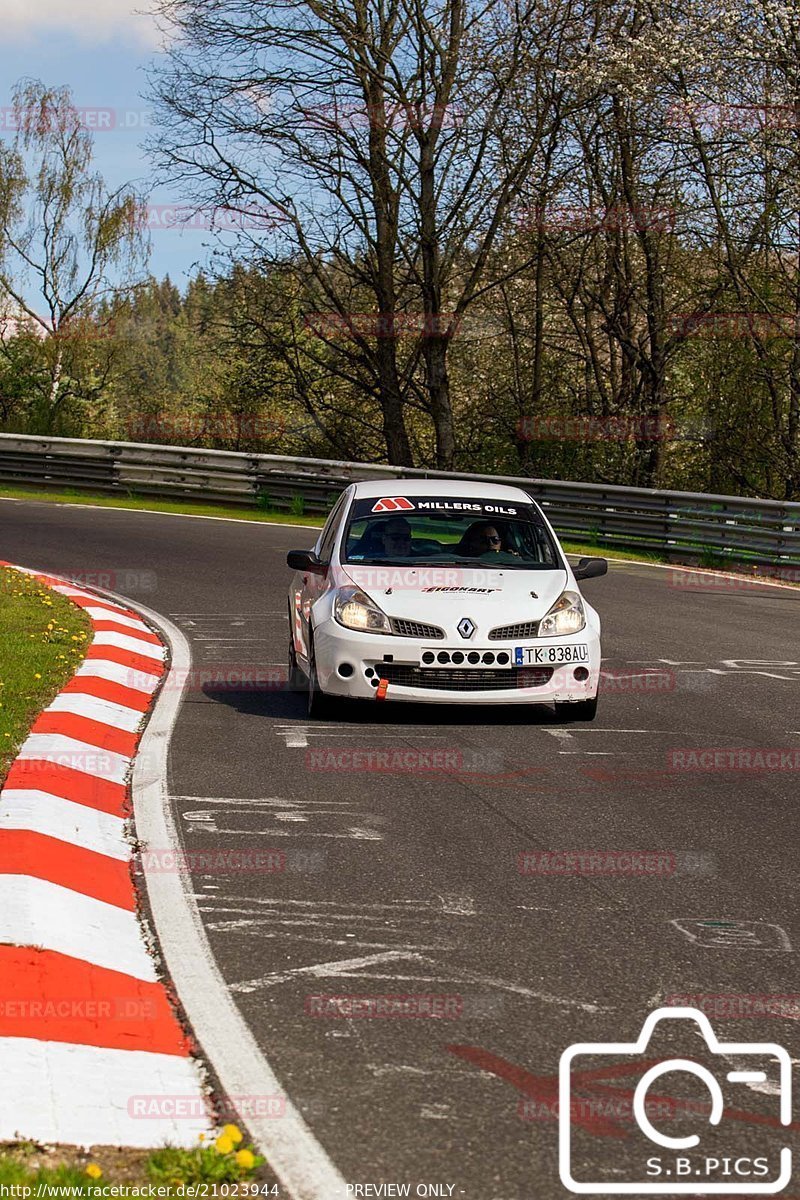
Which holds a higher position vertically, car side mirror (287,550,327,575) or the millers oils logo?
the millers oils logo

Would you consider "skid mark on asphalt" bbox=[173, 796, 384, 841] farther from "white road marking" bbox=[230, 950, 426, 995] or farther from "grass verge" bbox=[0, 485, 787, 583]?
"grass verge" bbox=[0, 485, 787, 583]

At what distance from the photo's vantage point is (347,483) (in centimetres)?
2683

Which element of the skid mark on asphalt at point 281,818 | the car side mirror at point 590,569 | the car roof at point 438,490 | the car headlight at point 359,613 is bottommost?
the skid mark on asphalt at point 281,818

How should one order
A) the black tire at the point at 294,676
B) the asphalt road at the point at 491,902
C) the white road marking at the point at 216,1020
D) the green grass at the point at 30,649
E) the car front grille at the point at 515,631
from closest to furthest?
the white road marking at the point at 216,1020 < the asphalt road at the point at 491,902 < the green grass at the point at 30,649 < the car front grille at the point at 515,631 < the black tire at the point at 294,676

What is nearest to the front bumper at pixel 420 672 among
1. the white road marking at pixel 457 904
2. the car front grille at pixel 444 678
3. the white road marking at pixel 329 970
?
the car front grille at pixel 444 678

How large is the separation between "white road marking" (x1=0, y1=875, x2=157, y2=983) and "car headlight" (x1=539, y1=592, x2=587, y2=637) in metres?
4.77

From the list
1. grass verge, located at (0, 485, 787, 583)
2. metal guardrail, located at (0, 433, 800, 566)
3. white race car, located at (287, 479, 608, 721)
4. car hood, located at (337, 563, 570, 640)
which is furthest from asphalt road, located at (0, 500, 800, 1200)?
grass verge, located at (0, 485, 787, 583)

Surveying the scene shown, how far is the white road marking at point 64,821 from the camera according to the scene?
6473 mm

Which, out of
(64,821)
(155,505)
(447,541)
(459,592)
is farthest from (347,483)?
(64,821)

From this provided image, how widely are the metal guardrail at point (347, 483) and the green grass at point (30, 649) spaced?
370 inches

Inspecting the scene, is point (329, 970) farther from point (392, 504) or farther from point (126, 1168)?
point (392, 504)

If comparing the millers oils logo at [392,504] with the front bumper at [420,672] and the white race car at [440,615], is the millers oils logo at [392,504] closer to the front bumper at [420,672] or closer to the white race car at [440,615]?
the white race car at [440,615]

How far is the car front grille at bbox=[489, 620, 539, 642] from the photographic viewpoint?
31.8 ft

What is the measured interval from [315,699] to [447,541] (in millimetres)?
2075
